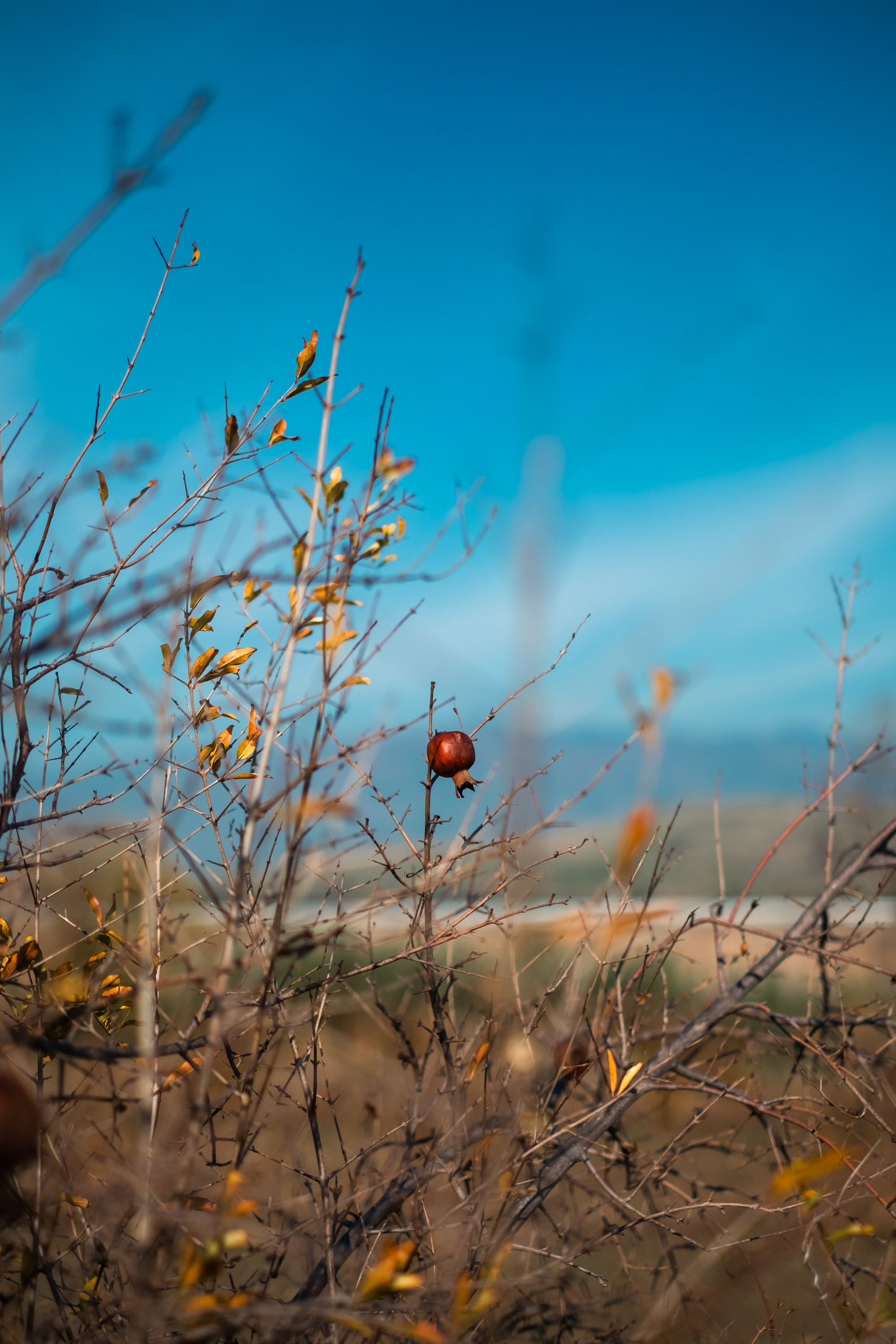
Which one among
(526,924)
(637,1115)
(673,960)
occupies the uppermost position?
(526,924)

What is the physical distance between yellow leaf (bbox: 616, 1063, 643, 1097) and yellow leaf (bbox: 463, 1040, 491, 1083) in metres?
0.34

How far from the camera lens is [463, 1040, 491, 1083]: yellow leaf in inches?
80.9

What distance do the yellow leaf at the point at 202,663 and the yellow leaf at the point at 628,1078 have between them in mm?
1484

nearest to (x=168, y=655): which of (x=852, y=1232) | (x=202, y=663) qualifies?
(x=202, y=663)

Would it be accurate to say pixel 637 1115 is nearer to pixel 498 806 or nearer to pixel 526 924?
pixel 526 924

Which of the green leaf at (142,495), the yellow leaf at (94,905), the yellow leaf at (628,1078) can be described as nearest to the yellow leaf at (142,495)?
the green leaf at (142,495)

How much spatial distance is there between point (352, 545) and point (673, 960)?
9.99m

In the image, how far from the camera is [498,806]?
1995 millimetres

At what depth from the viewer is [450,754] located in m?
2.36

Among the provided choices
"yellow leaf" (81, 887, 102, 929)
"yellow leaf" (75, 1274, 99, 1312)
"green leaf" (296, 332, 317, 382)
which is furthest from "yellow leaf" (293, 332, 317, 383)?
"yellow leaf" (75, 1274, 99, 1312)

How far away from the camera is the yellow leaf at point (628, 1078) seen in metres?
2.05

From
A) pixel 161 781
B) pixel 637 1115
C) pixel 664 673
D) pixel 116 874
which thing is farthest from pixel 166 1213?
pixel 116 874

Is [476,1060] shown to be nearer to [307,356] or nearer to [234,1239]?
[234,1239]

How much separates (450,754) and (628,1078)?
942 millimetres
